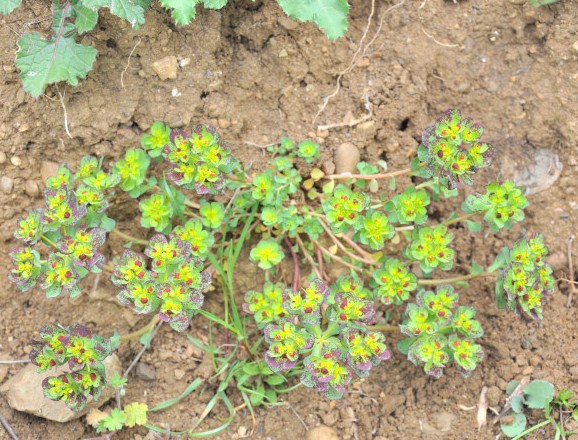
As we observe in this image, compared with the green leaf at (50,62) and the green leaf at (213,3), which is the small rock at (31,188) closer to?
the green leaf at (50,62)

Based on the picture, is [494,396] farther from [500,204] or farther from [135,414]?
[135,414]

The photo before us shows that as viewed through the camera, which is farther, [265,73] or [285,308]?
[265,73]

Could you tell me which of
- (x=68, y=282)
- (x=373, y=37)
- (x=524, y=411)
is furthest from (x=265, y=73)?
(x=524, y=411)

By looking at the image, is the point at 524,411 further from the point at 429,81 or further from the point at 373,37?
the point at 373,37

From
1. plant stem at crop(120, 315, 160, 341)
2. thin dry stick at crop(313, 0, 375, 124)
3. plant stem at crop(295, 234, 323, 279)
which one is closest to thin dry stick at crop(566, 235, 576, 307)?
plant stem at crop(295, 234, 323, 279)

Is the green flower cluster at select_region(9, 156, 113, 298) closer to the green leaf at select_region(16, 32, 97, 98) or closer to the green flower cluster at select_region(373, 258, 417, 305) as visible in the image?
the green leaf at select_region(16, 32, 97, 98)

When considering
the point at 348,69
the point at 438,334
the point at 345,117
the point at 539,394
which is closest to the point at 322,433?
the point at 438,334
